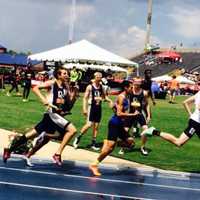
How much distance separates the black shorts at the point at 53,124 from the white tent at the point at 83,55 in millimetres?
26775

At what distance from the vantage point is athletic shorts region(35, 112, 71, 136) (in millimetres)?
12250

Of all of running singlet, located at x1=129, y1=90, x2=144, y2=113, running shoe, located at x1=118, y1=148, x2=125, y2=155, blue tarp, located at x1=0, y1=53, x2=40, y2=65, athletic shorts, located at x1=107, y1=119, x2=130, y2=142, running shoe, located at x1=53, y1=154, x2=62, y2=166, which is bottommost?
running shoe, located at x1=118, y1=148, x2=125, y2=155

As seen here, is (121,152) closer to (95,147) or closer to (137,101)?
(95,147)

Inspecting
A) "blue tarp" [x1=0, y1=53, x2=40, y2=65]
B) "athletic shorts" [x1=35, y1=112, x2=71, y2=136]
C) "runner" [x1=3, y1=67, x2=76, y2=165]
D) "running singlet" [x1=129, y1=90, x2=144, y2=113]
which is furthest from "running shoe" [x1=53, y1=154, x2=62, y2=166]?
"blue tarp" [x1=0, y1=53, x2=40, y2=65]

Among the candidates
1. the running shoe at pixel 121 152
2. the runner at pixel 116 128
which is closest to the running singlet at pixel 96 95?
the running shoe at pixel 121 152

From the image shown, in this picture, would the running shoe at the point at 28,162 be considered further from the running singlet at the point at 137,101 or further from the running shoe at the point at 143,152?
the running shoe at the point at 143,152

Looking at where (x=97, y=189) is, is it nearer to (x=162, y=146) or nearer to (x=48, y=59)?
(x=162, y=146)

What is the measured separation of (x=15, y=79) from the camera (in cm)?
3619

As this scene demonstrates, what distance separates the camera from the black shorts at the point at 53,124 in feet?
40.2

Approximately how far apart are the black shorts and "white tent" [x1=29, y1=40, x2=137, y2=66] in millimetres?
26775

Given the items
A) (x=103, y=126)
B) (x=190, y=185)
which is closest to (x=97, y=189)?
(x=190, y=185)

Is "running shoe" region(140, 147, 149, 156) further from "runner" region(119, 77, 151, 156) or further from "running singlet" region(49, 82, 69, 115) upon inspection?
"running singlet" region(49, 82, 69, 115)

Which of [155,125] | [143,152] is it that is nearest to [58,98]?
[143,152]

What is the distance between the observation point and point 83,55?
3931 cm
